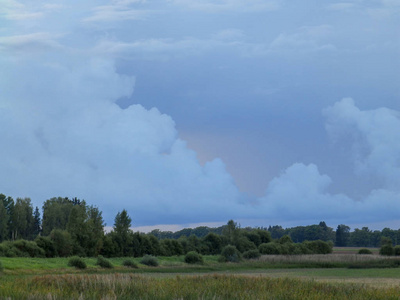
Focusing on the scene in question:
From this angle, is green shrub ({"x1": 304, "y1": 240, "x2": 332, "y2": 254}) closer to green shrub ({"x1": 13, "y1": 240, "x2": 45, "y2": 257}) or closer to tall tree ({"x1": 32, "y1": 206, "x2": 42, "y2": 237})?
green shrub ({"x1": 13, "y1": 240, "x2": 45, "y2": 257})

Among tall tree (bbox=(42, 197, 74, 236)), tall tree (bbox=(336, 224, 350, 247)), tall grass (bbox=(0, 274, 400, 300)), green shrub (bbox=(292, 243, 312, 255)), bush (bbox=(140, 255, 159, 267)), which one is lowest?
bush (bbox=(140, 255, 159, 267))

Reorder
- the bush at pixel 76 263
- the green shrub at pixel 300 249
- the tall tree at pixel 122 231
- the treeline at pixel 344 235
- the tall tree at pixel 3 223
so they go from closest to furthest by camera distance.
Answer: the bush at pixel 76 263 → the tall tree at pixel 122 231 → the green shrub at pixel 300 249 → the tall tree at pixel 3 223 → the treeline at pixel 344 235

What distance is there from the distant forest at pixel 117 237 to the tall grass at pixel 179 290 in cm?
3935

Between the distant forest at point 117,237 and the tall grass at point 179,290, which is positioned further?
the distant forest at point 117,237

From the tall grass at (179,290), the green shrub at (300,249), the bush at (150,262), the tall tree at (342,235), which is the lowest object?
the bush at (150,262)

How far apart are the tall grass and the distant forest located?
39.4 m

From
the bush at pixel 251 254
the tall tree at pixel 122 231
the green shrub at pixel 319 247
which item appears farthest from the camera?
the green shrub at pixel 319 247

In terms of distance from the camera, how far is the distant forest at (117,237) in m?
67.2

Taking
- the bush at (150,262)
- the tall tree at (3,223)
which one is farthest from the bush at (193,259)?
the tall tree at (3,223)

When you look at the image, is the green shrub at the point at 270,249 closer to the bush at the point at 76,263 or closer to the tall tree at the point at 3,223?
the bush at the point at 76,263

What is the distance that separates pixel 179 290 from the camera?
19.8m

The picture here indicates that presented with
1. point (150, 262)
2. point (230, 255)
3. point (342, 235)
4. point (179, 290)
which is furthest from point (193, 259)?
point (342, 235)

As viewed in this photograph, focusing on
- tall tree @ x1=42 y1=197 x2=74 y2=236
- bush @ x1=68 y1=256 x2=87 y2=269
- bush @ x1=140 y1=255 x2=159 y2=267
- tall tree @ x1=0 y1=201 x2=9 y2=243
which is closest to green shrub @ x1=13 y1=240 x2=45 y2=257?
bush @ x1=68 y1=256 x2=87 y2=269

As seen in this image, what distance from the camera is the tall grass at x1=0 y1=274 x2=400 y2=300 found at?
18.3 meters
